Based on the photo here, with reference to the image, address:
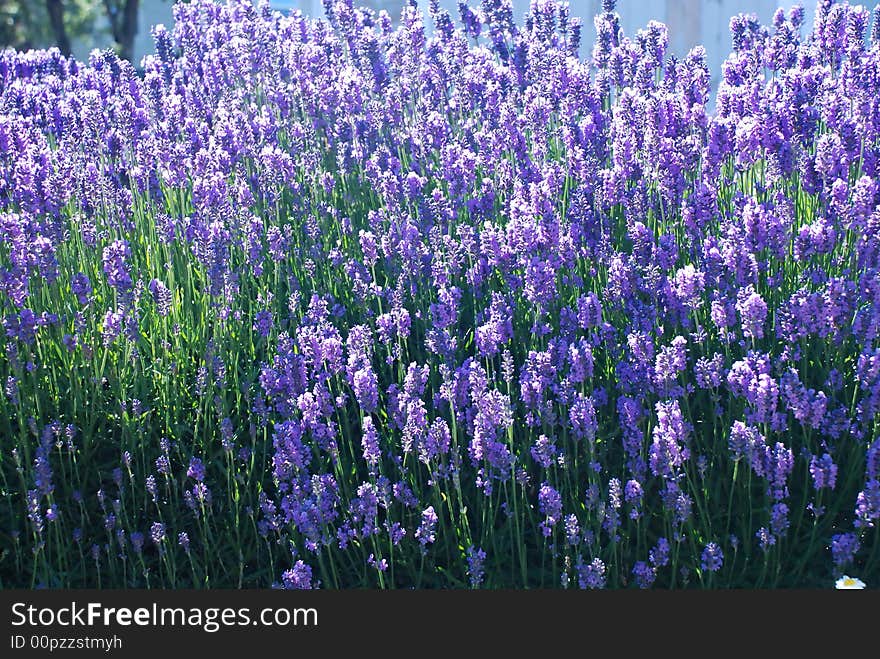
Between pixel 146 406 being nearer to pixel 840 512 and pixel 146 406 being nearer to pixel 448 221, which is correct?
pixel 448 221

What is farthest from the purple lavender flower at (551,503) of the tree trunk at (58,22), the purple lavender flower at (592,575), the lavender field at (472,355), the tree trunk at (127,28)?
the tree trunk at (58,22)

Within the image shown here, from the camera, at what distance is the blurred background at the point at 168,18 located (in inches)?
393

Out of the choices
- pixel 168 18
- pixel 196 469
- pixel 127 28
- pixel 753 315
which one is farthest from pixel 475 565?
pixel 168 18

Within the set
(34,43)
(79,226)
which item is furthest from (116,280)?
(34,43)

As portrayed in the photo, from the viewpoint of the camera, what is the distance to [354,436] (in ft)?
11.3

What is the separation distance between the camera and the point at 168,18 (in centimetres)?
1680

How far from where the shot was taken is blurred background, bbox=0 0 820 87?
9.98m

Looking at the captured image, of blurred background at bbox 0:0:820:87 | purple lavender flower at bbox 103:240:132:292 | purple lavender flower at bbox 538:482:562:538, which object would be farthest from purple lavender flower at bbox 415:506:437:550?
blurred background at bbox 0:0:820:87

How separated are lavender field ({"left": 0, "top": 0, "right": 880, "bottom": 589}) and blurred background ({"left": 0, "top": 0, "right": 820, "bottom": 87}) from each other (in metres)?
3.47

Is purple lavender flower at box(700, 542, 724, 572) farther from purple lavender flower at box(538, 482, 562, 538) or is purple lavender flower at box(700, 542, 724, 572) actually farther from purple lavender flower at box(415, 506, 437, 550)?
purple lavender flower at box(415, 506, 437, 550)

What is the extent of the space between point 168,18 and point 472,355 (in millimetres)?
14541

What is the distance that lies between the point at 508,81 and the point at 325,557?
229cm

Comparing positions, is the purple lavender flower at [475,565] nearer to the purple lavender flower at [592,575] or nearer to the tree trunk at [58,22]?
the purple lavender flower at [592,575]

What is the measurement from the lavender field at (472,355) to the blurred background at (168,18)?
11.4 ft
